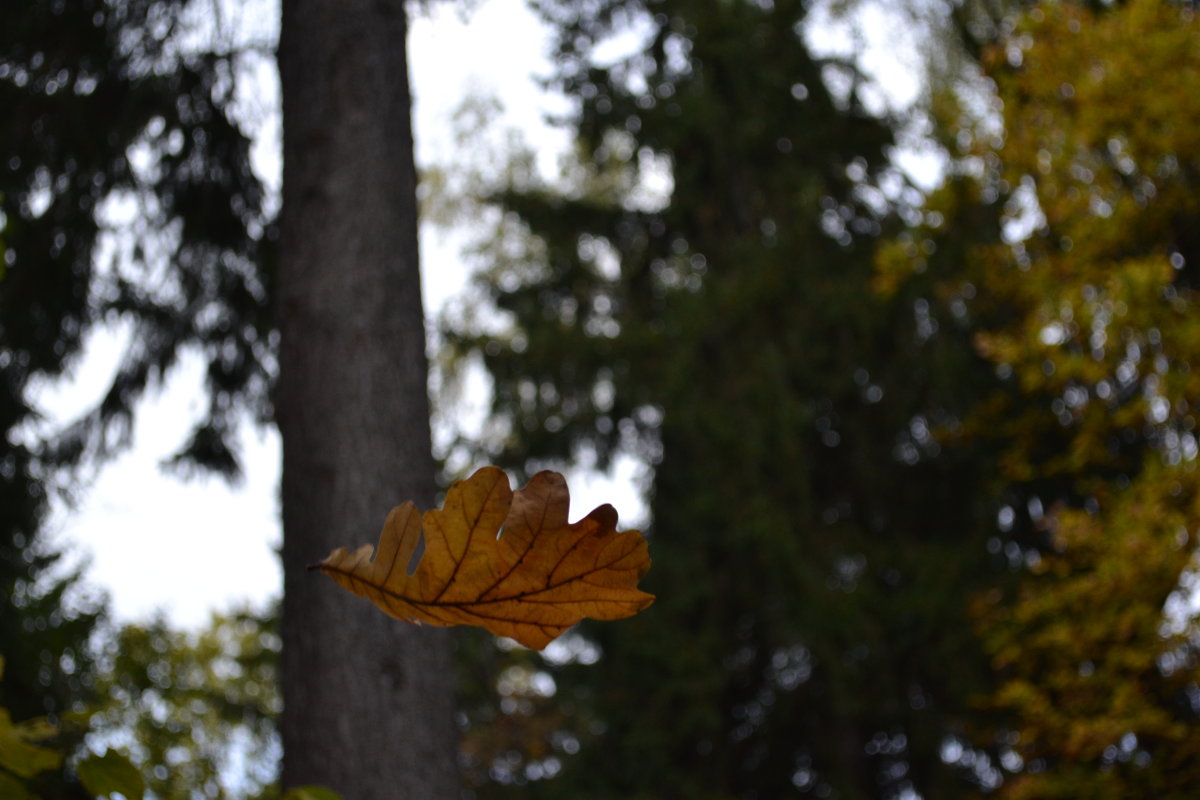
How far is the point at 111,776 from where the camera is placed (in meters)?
0.93

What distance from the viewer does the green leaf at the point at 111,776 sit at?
2.98 ft

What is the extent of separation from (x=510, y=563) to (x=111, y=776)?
537 millimetres

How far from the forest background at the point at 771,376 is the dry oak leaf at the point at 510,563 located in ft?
3.34

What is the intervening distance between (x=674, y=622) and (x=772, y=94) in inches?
168

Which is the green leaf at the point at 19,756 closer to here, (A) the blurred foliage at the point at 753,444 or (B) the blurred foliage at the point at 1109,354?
(B) the blurred foliage at the point at 1109,354

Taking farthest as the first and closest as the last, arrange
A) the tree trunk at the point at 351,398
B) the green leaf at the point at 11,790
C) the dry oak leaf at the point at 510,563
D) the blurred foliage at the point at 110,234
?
the blurred foliage at the point at 110,234, the tree trunk at the point at 351,398, the green leaf at the point at 11,790, the dry oak leaf at the point at 510,563

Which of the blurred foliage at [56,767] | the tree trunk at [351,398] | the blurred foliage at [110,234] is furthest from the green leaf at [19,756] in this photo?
the blurred foliage at [110,234]

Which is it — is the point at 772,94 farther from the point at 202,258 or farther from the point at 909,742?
the point at 202,258

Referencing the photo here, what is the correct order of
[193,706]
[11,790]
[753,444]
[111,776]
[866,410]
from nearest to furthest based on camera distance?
[11,790] < [111,776] < [753,444] < [866,410] < [193,706]

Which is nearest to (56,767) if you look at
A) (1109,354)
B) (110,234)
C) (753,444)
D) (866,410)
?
(110,234)

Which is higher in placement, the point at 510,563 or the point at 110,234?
the point at 110,234

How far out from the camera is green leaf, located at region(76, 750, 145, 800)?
91 centimetres

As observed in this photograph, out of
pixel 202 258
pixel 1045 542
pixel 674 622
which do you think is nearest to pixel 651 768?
pixel 674 622

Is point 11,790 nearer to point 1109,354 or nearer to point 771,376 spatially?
point 1109,354
